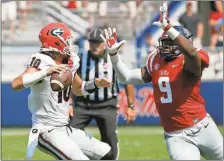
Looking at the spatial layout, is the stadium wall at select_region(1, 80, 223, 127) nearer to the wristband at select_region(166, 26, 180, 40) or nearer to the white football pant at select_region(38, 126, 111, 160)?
the white football pant at select_region(38, 126, 111, 160)

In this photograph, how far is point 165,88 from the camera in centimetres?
588

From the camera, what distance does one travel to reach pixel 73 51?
247 inches

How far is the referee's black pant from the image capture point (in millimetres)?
7945

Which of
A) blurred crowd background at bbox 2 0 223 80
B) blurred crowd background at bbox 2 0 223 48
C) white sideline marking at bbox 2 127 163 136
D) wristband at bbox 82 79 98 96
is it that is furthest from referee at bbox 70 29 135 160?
blurred crowd background at bbox 2 0 223 48

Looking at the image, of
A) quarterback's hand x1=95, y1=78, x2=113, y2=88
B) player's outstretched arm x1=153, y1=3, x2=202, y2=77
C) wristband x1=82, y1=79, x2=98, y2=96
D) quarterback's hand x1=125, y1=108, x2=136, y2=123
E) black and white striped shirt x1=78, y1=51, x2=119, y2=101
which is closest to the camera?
player's outstretched arm x1=153, y1=3, x2=202, y2=77

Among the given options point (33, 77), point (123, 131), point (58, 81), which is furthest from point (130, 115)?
point (123, 131)

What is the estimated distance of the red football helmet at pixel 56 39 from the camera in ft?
19.6

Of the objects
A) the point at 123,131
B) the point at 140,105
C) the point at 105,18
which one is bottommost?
the point at 123,131

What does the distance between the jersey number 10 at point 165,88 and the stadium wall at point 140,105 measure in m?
7.22

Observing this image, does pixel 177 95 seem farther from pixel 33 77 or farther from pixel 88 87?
pixel 33 77

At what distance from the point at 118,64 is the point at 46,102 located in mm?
726

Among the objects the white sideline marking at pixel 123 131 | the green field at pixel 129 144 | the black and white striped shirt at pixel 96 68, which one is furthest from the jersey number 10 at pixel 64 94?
the white sideline marking at pixel 123 131

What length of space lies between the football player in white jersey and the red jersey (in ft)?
2.22

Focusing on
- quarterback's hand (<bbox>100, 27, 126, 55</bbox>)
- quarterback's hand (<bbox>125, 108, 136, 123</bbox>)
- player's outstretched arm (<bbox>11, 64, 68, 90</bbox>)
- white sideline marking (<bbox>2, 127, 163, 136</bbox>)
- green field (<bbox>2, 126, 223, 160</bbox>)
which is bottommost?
white sideline marking (<bbox>2, 127, 163, 136</bbox>)
